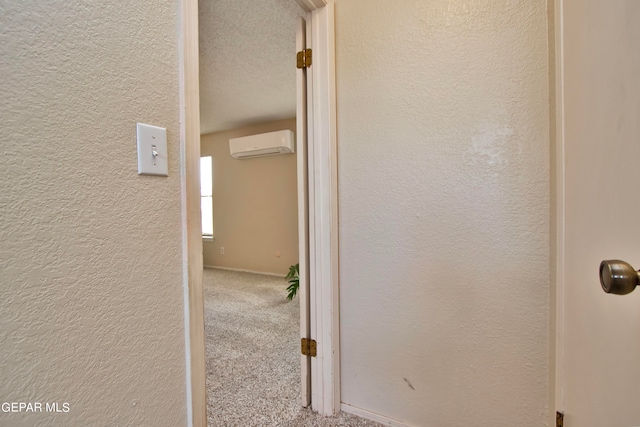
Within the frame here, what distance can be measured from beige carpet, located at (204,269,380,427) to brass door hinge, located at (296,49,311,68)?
177cm

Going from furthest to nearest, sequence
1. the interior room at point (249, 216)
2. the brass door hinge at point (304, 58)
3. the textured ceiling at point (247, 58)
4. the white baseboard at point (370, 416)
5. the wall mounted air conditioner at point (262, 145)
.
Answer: the wall mounted air conditioner at point (262, 145) → the textured ceiling at point (247, 58) → the interior room at point (249, 216) → the brass door hinge at point (304, 58) → the white baseboard at point (370, 416)

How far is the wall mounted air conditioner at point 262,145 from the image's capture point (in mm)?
4152

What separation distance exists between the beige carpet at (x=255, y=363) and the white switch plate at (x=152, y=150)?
1.32 metres

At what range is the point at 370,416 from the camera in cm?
139

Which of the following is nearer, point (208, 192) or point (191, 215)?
point (191, 215)

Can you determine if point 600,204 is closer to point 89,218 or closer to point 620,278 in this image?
point 620,278

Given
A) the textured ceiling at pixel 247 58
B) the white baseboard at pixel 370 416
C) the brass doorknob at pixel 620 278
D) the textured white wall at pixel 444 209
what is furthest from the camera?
the textured ceiling at pixel 247 58

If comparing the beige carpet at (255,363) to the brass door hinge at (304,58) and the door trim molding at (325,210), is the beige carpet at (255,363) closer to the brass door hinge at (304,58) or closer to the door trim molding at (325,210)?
the door trim molding at (325,210)

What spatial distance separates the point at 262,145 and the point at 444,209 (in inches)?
140

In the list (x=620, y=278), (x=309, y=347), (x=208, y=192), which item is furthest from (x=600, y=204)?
(x=208, y=192)

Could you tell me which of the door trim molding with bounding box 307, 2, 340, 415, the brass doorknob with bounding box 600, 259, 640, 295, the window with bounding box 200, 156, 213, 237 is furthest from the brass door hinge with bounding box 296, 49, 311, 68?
the window with bounding box 200, 156, 213, 237

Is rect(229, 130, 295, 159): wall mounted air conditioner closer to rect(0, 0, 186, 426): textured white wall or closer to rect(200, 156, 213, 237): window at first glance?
rect(200, 156, 213, 237): window

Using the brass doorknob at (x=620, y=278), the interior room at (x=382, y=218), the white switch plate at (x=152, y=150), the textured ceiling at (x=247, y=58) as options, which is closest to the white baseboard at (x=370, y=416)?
the interior room at (x=382, y=218)

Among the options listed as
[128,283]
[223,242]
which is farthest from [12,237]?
[223,242]
